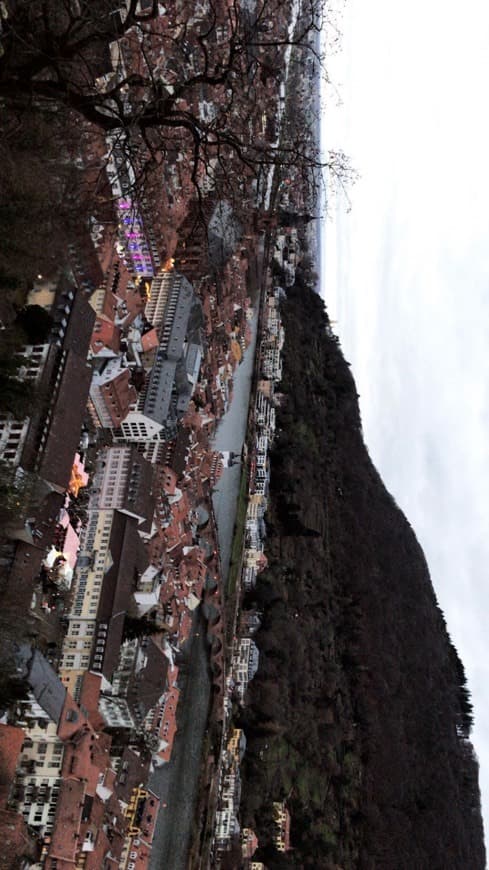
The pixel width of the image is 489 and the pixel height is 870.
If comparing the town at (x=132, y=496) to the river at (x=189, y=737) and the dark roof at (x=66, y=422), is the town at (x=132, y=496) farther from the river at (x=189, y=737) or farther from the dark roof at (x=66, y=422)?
the river at (x=189, y=737)

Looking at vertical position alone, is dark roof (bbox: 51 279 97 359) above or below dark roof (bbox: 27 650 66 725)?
above

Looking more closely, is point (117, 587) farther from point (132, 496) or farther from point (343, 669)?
point (343, 669)

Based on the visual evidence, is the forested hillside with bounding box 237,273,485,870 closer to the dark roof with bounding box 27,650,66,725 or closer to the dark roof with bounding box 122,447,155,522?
the dark roof with bounding box 122,447,155,522

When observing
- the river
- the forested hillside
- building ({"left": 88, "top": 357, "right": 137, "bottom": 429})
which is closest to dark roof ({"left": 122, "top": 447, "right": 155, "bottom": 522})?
building ({"left": 88, "top": 357, "right": 137, "bottom": 429})

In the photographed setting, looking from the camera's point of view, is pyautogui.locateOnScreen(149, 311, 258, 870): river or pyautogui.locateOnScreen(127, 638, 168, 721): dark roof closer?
Answer: pyautogui.locateOnScreen(127, 638, 168, 721): dark roof

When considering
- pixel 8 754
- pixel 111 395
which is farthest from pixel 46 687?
pixel 111 395

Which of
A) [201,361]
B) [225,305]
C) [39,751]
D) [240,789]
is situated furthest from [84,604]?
[225,305]

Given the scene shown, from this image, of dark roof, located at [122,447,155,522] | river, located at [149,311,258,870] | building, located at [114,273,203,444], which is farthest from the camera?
building, located at [114,273,203,444]

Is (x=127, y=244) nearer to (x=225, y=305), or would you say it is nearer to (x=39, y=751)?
(x=225, y=305)
